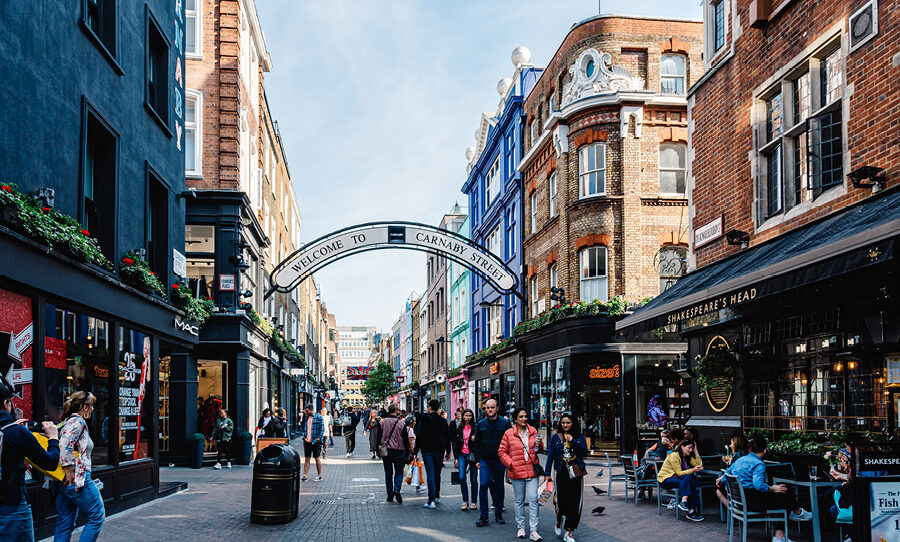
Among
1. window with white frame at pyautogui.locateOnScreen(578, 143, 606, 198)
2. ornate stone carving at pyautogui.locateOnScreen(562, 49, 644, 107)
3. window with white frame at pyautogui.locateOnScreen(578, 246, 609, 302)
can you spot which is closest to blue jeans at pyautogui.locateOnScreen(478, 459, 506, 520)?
window with white frame at pyautogui.locateOnScreen(578, 246, 609, 302)

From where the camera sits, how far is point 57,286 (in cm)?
1054

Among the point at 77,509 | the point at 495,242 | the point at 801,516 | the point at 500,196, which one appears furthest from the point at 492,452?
the point at 495,242

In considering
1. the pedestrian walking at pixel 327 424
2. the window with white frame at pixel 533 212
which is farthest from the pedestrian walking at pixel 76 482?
the window with white frame at pixel 533 212

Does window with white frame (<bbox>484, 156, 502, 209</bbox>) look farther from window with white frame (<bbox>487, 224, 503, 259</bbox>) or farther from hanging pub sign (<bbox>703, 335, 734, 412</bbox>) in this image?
hanging pub sign (<bbox>703, 335, 734, 412</bbox>)

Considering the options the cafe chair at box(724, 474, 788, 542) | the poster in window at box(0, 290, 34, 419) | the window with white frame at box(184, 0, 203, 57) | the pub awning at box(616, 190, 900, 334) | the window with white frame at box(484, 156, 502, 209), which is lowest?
the cafe chair at box(724, 474, 788, 542)

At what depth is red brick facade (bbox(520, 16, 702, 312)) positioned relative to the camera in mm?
25188

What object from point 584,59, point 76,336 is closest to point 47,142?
point 76,336

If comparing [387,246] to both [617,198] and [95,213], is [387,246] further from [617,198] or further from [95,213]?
[95,213]

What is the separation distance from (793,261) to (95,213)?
10496 mm

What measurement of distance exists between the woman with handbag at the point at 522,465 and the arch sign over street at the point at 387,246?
10.9 meters

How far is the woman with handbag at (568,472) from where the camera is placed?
10625 millimetres

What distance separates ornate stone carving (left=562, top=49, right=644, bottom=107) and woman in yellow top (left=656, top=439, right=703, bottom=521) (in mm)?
14793

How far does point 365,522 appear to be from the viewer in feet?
40.3

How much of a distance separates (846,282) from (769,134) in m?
3.88
